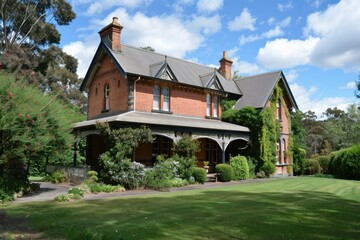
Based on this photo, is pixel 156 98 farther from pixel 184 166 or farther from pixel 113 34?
pixel 184 166

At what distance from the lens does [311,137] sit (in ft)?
231

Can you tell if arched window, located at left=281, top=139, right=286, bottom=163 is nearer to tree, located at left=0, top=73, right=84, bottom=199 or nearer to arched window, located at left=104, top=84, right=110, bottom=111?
arched window, located at left=104, top=84, right=110, bottom=111

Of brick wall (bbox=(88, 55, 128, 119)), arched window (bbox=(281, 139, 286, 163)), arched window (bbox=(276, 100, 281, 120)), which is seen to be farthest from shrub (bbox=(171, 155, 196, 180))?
arched window (bbox=(276, 100, 281, 120))

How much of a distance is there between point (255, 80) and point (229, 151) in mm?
7491

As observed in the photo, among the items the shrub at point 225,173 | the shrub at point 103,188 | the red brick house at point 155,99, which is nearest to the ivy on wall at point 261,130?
the red brick house at point 155,99

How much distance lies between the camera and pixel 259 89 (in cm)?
2880

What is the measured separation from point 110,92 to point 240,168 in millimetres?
10737

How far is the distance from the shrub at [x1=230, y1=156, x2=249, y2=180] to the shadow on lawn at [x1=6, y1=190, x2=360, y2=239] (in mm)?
10075

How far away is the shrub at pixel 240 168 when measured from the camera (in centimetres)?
2305

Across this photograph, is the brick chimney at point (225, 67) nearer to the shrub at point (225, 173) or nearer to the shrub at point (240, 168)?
the shrub at point (240, 168)

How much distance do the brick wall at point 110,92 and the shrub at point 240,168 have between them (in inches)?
336

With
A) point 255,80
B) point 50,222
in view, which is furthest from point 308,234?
point 255,80

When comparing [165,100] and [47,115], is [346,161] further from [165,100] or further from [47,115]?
[47,115]

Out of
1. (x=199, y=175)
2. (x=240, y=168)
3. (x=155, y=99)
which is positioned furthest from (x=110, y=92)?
(x=240, y=168)
